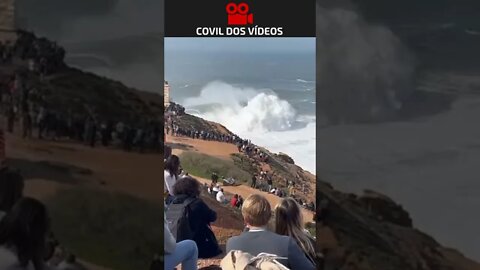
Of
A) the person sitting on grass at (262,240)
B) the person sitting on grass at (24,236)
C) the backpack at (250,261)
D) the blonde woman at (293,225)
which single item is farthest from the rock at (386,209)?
the person sitting on grass at (24,236)

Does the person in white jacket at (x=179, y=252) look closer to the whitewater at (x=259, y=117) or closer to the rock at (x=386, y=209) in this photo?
the whitewater at (x=259, y=117)

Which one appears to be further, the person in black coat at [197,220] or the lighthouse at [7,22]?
the lighthouse at [7,22]

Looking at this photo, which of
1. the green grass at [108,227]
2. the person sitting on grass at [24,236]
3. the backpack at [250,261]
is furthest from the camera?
the person sitting on grass at [24,236]

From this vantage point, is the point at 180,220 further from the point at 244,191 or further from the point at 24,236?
the point at 24,236

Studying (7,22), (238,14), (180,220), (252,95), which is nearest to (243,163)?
(252,95)

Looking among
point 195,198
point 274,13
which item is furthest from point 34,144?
point 274,13
